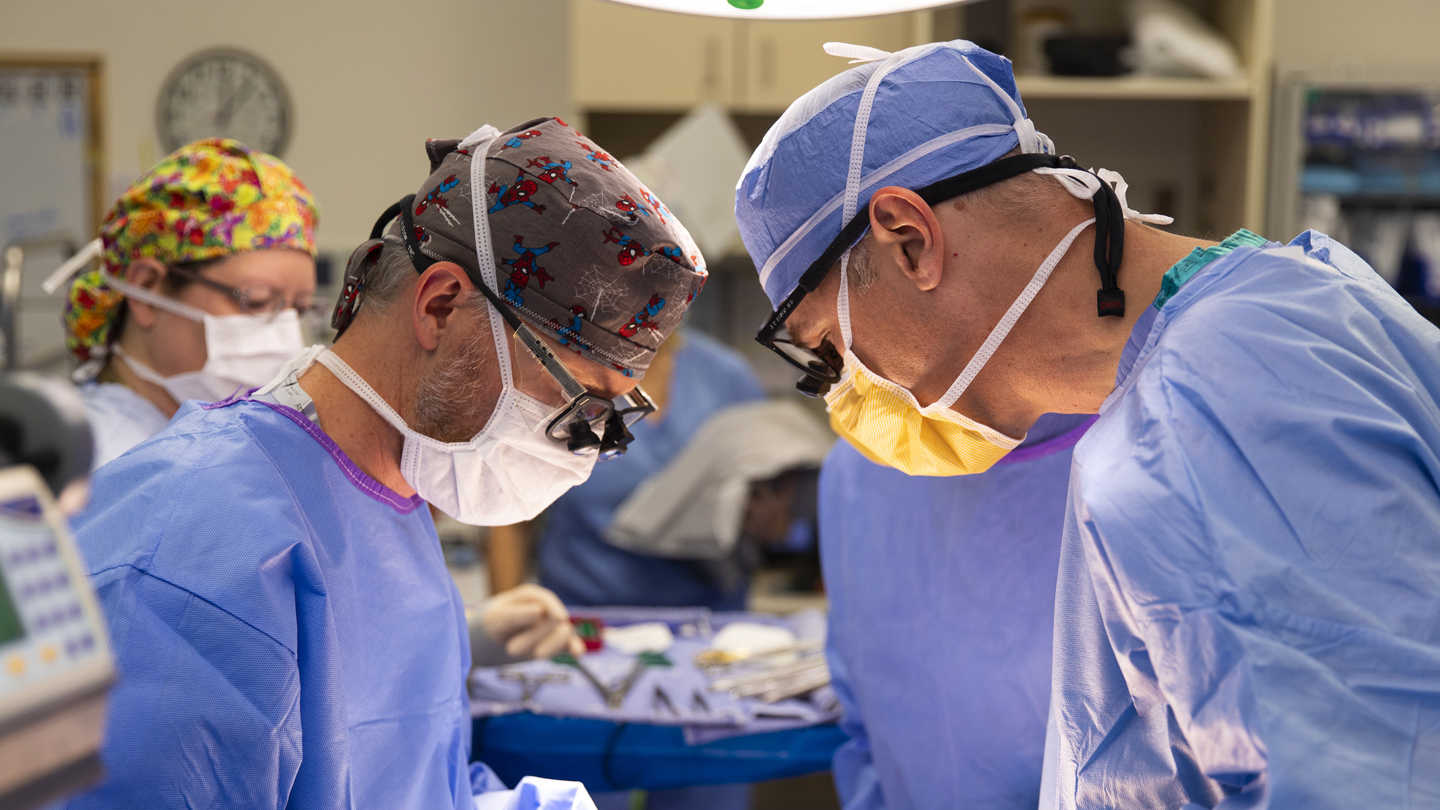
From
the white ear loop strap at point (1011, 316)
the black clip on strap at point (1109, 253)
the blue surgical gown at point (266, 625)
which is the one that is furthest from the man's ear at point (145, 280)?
the black clip on strap at point (1109, 253)

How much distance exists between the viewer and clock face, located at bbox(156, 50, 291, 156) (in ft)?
12.9

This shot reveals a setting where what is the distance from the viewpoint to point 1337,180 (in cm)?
325

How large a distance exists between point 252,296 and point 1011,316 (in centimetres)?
131

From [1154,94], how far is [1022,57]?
432 millimetres

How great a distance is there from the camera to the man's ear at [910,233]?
1090 millimetres

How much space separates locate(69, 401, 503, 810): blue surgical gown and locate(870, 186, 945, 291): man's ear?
62 centimetres

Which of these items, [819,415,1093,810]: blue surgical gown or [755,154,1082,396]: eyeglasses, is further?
[819,415,1093,810]: blue surgical gown

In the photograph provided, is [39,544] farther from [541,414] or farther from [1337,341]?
[1337,341]

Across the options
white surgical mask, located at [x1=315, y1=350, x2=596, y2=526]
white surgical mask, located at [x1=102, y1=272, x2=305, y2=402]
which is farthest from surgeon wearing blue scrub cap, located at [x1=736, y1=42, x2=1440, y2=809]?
white surgical mask, located at [x1=102, y1=272, x2=305, y2=402]

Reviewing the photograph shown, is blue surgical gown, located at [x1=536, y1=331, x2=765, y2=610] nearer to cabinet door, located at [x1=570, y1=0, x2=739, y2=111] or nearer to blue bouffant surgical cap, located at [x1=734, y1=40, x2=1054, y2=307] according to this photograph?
cabinet door, located at [x1=570, y1=0, x2=739, y2=111]

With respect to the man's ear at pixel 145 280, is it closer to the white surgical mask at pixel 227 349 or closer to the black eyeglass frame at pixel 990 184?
the white surgical mask at pixel 227 349

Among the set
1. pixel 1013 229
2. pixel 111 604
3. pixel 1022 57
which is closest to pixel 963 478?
pixel 1013 229

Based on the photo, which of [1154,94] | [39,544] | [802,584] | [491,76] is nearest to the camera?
[39,544]

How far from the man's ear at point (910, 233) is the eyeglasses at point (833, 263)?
0.02m
